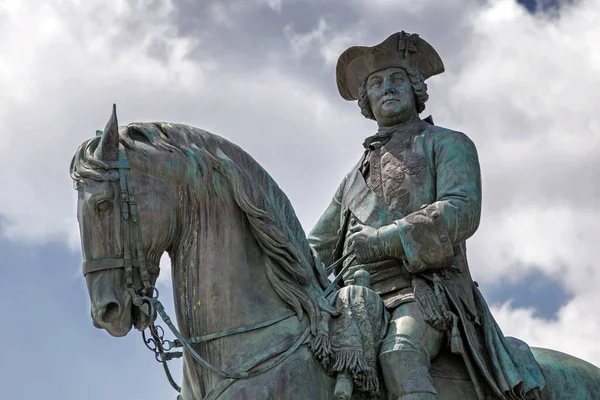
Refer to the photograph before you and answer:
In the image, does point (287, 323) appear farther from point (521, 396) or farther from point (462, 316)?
point (521, 396)

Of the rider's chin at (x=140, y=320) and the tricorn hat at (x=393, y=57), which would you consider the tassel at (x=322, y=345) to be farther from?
the tricorn hat at (x=393, y=57)

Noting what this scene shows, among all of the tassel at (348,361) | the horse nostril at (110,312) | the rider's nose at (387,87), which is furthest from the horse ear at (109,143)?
the rider's nose at (387,87)

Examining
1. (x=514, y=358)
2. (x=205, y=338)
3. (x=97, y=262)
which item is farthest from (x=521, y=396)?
(x=97, y=262)

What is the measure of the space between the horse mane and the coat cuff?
3.03 ft

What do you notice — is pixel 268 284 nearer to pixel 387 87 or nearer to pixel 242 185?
pixel 242 185

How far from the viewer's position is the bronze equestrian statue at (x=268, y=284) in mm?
7211

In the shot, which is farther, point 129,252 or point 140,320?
point 140,320

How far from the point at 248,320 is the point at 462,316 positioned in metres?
1.83

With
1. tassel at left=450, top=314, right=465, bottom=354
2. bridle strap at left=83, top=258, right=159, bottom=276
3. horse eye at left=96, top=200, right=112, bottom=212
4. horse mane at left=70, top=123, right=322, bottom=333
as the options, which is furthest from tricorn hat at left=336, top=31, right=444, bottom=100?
bridle strap at left=83, top=258, right=159, bottom=276

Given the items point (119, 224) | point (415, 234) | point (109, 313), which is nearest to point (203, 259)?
point (119, 224)

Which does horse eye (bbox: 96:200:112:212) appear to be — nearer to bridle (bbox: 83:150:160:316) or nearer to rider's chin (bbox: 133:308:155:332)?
bridle (bbox: 83:150:160:316)

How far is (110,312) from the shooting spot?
7191mm

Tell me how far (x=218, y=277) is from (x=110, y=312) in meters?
0.75

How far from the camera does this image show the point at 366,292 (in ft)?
25.5
